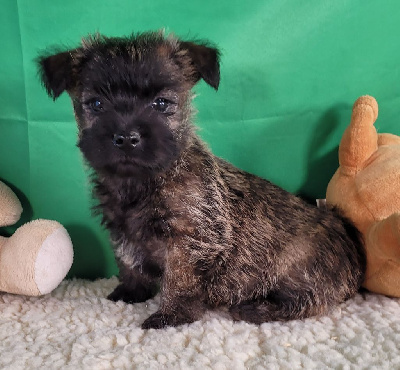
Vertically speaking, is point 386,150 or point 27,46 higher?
point 27,46

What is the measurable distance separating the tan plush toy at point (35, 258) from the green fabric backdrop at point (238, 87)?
308 millimetres

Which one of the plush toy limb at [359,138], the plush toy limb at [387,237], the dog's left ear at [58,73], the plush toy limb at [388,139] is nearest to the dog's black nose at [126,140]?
the dog's left ear at [58,73]

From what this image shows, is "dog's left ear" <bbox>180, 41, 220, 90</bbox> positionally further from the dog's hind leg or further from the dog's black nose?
the dog's hind leg

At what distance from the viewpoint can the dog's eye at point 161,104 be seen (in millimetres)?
1800

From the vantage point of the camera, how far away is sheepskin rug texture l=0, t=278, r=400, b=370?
158 cm

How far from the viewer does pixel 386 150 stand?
2252 mm

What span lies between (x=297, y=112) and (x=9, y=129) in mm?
1476

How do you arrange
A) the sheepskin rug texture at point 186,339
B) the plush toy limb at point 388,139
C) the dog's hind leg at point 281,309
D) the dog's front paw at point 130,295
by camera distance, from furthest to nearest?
the plush toy limb at point 388,139 < the dog's front paw at point 130,295 < the dog's hind leg at point 281,309 < the sheepskin rug texture at point 186,339

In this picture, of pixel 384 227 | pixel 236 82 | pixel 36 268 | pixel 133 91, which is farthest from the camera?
pixel 236 82

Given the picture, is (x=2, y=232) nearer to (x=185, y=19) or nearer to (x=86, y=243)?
(x=86, y=243)

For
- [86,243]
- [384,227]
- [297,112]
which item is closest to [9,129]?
[86,243]

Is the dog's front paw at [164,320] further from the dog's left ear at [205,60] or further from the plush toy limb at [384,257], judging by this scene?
the dog's left ear at [205,60]

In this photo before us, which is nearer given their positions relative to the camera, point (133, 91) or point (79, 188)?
point (133, 91)

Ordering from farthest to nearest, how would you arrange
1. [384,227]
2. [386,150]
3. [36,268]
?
[386,150] → [36,268] → [384,227]
